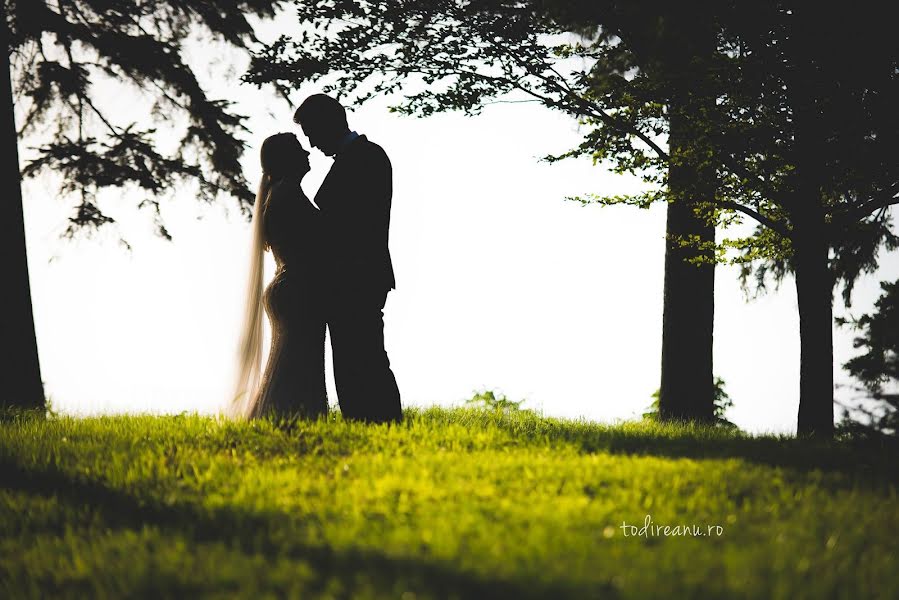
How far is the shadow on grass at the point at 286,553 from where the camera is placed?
10.7ft

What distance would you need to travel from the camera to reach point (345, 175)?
278 inches

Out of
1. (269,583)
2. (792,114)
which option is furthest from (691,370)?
(269,583)

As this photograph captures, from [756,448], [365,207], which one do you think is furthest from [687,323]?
[365,207]

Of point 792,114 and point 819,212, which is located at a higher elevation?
point 792,114

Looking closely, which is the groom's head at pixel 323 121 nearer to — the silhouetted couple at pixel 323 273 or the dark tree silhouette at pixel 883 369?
the silhouetted couple at pixel 323 273

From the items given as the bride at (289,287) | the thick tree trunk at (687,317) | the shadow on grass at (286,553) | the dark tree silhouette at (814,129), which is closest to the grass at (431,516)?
the shadow on grass at (286,553)

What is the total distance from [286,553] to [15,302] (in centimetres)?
792

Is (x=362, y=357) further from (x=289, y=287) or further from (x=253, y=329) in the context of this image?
(x=253, y=329)

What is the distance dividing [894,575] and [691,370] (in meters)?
7.61

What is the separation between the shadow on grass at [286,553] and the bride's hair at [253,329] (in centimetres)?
239

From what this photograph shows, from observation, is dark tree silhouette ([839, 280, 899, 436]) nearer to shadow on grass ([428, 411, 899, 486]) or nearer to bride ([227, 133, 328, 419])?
shadow on grass ([428, 411, 899, 486])

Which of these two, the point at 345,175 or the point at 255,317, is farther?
the point at 255,317

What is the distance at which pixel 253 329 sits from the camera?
7.66 meters

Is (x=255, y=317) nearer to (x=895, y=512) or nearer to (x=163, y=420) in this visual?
(x=163, y=420)
